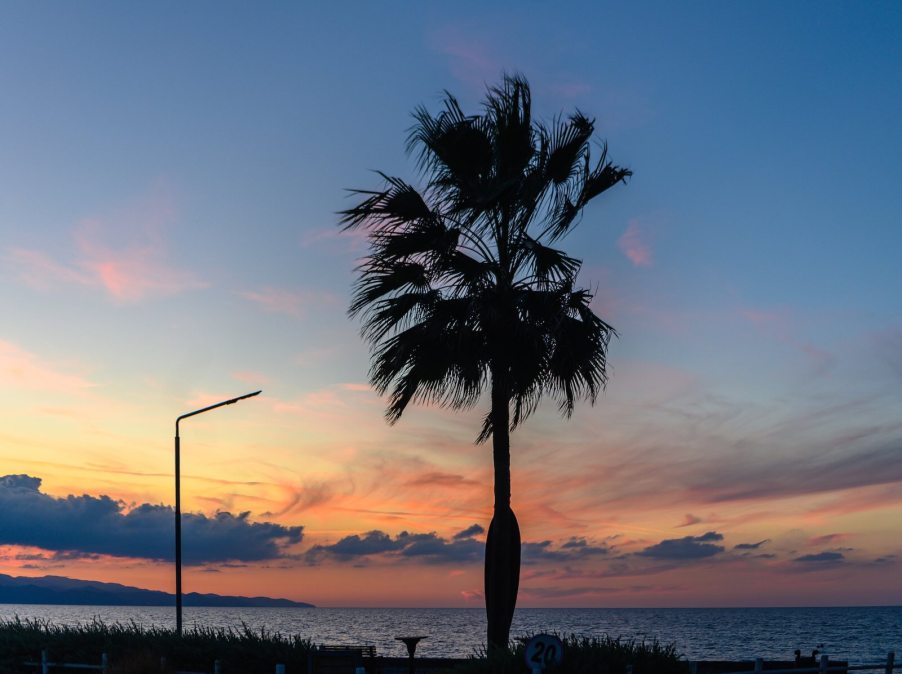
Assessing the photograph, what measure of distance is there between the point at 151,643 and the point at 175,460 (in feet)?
19.0

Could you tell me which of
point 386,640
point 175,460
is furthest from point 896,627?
point 175,460

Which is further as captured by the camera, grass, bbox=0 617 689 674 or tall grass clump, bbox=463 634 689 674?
grass, bbox=0 617 689 674

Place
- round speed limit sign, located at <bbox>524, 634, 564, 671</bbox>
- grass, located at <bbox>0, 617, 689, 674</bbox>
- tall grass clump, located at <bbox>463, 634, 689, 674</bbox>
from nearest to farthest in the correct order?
round speed limit sign, located at <bbox>524, 634, 564, 671</bbox> → tall grass clump, located at <bbox>463, 634, 689, 674</bbox> → grass, located at <bbox>0, 617, 689, 674</bbox>

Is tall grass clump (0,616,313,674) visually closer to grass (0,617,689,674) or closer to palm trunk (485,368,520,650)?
grass (0,617,689,674)

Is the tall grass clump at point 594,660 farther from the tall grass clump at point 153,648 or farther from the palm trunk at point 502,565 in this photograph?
the tall grass clump at point 153,648

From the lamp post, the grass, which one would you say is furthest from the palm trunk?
the lamp post

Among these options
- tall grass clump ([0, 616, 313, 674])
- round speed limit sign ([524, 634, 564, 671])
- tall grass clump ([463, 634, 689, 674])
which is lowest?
tall grass clump ([0, 616, 313, 674])

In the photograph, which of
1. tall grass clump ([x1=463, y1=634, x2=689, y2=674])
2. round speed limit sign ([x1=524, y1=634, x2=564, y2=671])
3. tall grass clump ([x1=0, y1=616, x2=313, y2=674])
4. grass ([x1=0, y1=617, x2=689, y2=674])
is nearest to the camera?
round speed limit sign ([x1=524, y1=634, x2=564, y2=671])

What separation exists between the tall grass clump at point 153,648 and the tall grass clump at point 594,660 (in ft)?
22.6

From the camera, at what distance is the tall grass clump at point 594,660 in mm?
15812

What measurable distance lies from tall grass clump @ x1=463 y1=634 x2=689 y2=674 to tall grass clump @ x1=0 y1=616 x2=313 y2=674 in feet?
22.6

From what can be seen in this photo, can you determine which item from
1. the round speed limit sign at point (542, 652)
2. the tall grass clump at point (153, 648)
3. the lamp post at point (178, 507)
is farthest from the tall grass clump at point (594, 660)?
the lamp post at point (178, 507)

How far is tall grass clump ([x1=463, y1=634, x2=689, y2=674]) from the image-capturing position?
15.8 metres

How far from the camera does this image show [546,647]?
41.8 feet
